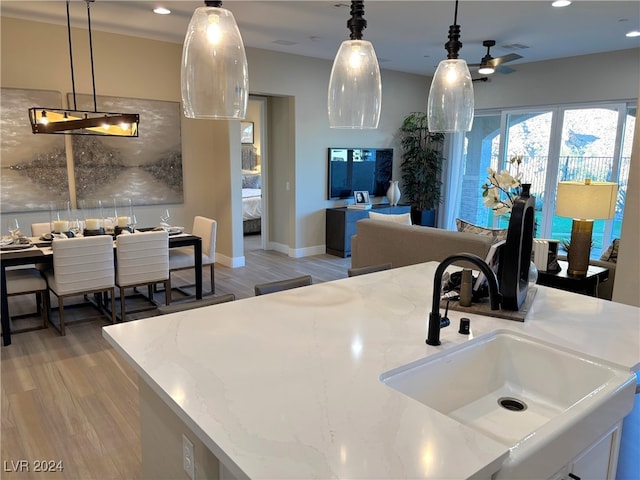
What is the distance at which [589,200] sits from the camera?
343cm

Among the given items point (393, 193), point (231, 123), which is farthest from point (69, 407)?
point (393, 193)

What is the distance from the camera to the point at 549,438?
3.68 feet

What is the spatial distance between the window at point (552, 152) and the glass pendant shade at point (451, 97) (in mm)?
5391

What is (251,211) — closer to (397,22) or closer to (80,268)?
(397,22)

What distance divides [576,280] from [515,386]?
7.34 ft

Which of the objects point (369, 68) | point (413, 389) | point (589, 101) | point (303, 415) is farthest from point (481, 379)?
point (589, 101)

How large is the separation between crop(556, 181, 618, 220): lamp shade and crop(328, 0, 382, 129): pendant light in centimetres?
248

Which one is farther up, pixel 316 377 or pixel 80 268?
pixel 316 377

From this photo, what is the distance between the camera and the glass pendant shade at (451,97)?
6.46 ft

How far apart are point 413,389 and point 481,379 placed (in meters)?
0.36

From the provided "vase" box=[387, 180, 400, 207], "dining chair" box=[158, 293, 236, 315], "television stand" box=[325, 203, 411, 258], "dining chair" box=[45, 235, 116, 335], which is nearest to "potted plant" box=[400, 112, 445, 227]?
"vase" box=[387, 180, 400, 207]

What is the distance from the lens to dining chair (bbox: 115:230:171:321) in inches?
162

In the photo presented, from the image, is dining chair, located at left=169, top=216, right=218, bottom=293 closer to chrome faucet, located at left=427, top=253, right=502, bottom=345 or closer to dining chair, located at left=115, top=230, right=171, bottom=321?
dining chair, located at left=115, top=230, right=171, bottom=321

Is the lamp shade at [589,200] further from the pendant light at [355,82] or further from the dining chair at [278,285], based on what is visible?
the pendant light at [355,82]
